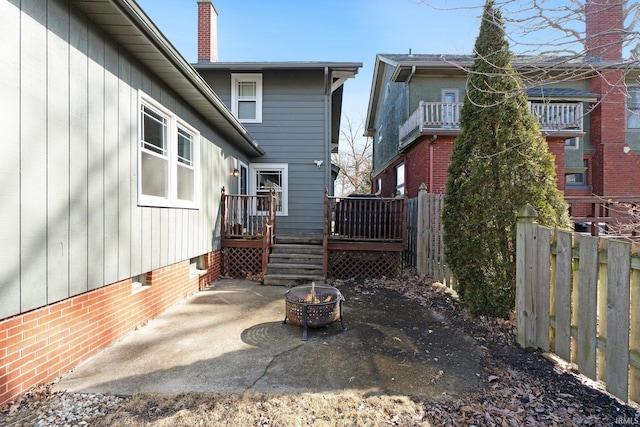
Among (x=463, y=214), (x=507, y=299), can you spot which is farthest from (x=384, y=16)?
(x=507, y=299)

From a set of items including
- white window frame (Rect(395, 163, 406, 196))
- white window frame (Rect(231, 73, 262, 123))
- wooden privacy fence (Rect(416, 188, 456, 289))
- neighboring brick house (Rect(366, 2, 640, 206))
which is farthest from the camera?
white window frame (Rect(395, 163, 406, 196))

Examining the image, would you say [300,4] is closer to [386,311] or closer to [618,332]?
[386,311]

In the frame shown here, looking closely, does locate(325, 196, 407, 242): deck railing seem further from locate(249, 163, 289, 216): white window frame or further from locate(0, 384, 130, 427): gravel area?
locate(0, 384, 130, 427): gravel area

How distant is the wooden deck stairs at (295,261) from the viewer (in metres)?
6.55

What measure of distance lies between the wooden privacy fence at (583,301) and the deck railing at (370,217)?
146 inches

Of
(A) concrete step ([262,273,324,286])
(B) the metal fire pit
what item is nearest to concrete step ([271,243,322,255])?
(A) concrete step ([262,273,324,286])

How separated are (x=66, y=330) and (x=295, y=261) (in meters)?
4.60

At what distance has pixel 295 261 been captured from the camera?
7105 millimetres

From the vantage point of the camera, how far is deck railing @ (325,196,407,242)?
23.8 feet

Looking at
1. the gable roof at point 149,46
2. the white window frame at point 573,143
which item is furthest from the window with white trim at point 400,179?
the gable roof at point 149,46

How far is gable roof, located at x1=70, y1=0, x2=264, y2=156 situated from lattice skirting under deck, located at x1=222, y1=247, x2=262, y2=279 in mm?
3199

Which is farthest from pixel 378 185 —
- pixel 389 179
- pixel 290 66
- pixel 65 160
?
pixel 65 160

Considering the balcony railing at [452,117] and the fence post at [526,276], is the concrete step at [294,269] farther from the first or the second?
the balcony railing at [452,117]

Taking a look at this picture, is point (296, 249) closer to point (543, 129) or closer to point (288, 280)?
point (288, 280)
